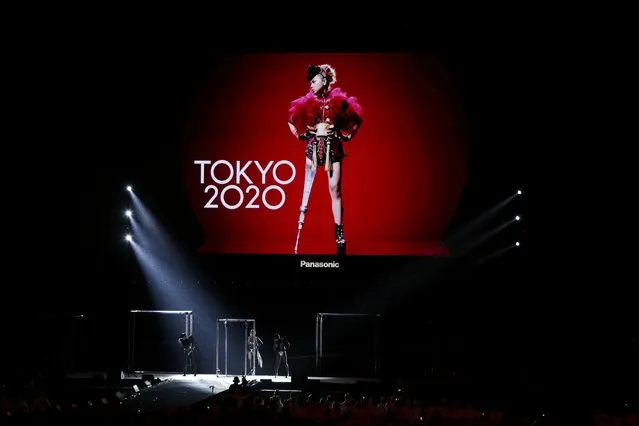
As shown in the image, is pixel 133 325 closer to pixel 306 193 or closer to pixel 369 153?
pixel 306 193

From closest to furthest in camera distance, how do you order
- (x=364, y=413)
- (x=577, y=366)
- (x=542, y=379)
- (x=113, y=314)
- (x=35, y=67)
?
(x=364, y=413), (x=542, y=379), (x=577, y=366), (x=35, y=67), (x=113, y=314)

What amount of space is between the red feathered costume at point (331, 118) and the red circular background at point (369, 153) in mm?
154

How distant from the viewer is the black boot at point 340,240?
18594 millimetres

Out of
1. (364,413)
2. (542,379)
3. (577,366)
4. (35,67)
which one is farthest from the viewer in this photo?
(35,67)

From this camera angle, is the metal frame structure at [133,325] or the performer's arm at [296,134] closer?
the performer's arm at [296,134]

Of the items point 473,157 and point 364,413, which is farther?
point 473,157

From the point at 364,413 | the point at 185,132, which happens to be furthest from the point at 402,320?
the point at 364,413

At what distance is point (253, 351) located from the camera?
18359 millimetres

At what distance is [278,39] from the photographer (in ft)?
60.1

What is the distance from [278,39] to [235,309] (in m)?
5.70

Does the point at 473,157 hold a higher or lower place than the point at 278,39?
lower

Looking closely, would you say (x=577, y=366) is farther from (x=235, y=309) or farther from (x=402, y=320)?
(x=235, y=309)

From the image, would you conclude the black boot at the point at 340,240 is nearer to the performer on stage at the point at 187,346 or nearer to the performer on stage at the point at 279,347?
the performer on stage at the point at 279,347

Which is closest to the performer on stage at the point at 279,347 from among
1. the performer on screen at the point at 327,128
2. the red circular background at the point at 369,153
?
the red circular background at the point at 369,153
